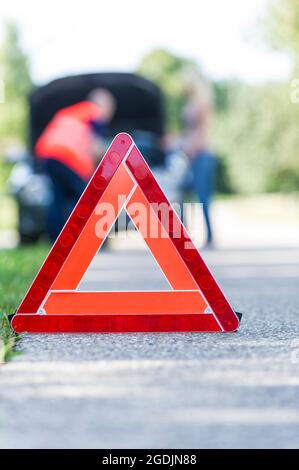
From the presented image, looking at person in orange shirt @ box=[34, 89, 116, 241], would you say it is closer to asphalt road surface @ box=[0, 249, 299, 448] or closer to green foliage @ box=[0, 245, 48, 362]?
green foliage @ box=[0, 245, 48, 362]

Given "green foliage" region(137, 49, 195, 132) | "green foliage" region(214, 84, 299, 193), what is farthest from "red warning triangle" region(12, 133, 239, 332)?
"green foliage" region(137, 49, 195, 132)

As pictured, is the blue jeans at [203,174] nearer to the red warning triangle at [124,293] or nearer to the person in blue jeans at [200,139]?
the person in blue jeans at [200,139]

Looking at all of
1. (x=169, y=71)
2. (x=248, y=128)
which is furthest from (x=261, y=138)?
(x=169, y=71)

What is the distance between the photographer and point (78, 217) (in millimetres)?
A: 5074

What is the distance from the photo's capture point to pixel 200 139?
1256 cm

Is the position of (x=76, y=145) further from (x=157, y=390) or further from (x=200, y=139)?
(x=157, y=390)

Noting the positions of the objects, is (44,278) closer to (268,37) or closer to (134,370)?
(134,370)

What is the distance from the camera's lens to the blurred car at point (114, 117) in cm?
1315

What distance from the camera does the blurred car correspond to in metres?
13.1

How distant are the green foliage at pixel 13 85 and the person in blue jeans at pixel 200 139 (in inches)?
1448

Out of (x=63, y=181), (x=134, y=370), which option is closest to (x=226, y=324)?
(x=134, y=370)

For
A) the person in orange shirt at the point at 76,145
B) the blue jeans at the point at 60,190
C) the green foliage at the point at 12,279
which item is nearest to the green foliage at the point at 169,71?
the blue jeans at the point at 60,190

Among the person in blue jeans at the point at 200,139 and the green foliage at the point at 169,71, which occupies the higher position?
the green foliage at the point at 169,71

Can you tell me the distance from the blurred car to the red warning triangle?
315 inches
